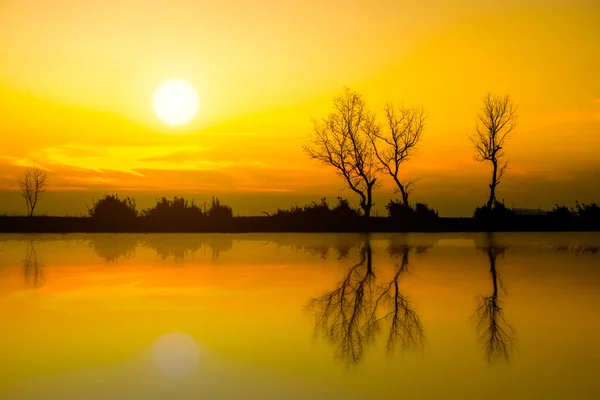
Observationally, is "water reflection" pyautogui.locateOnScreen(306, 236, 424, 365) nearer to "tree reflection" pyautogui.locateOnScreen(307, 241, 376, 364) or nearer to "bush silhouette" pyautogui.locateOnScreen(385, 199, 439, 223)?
"tree reflection" pyautogui.locateOnScreen(307, 241, 376, 364)

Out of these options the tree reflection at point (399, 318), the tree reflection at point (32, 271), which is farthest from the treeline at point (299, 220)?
the tree reflection at point (399, 318)

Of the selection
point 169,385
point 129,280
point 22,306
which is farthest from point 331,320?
point 129,280

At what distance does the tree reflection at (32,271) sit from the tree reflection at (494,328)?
24.9 feet

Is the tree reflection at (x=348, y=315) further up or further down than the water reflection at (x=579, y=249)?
further down

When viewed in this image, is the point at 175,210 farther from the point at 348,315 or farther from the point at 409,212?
the point at 348,315

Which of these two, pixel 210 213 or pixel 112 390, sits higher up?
pixel 210 213

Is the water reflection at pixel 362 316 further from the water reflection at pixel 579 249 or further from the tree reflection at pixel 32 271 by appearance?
the water reflection at pixel 579 249

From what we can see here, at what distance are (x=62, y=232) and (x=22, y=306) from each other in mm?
23890

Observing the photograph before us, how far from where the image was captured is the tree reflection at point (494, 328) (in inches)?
271

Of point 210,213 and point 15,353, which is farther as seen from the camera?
point 210,213

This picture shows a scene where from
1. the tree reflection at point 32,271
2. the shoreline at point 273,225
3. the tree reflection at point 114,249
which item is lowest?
the tree reflection at point 32,271

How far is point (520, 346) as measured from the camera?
7113 mm

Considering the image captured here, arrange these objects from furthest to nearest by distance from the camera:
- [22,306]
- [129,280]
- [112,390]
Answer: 1. [129,280]
2. [22,306]
3. [112,390]

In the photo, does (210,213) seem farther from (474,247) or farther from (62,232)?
(474,247)
